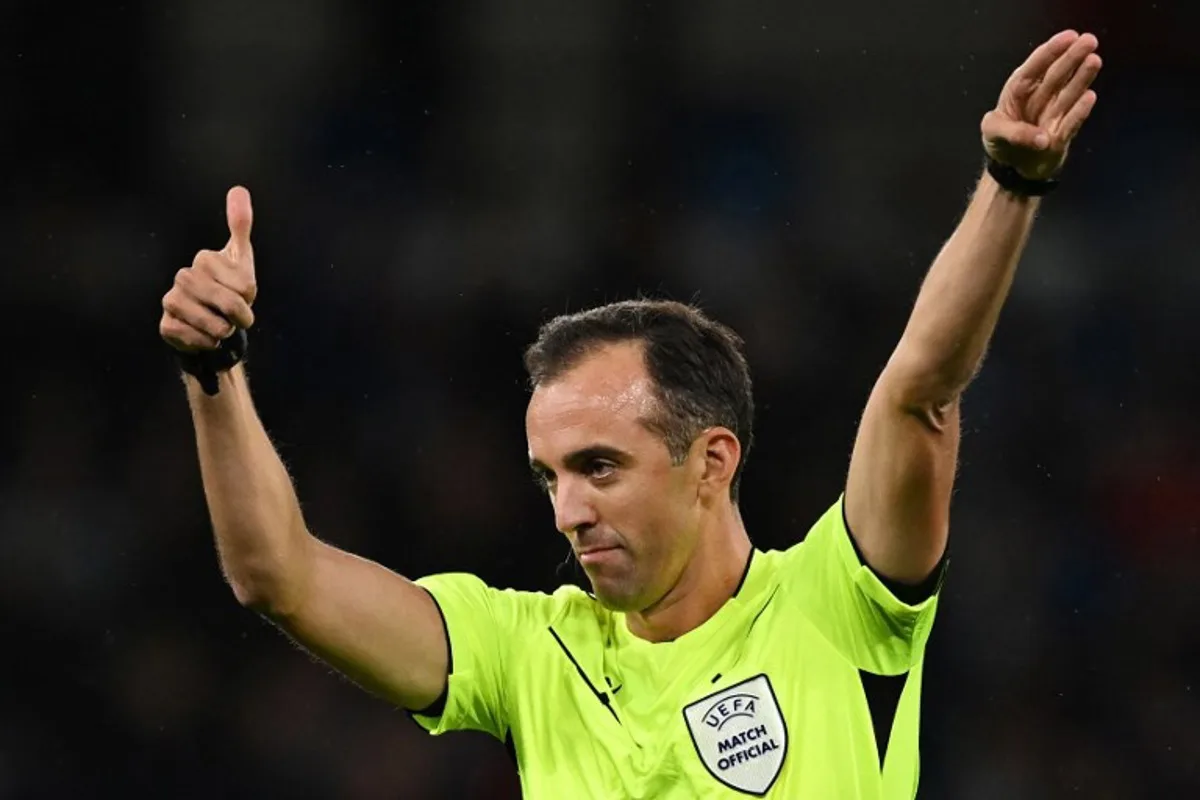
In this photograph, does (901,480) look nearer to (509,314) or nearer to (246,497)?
(246,497)

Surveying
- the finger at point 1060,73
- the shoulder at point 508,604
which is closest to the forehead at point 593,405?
the shoulder at point 508,604

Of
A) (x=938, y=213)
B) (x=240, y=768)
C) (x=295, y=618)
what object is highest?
(x=938, y=213)

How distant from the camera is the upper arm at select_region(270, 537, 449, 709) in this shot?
3666mm

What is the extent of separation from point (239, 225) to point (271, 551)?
586 millimetres

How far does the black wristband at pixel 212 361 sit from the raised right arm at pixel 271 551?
2cm

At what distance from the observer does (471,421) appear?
26.3 feet

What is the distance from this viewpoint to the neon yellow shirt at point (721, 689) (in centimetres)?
355

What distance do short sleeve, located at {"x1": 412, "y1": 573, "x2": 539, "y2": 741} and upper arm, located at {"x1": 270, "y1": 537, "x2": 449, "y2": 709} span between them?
3 centimetres

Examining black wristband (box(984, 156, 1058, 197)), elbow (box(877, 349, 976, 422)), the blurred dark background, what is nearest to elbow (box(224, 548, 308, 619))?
elbow (box(877, 349, 976, 422))

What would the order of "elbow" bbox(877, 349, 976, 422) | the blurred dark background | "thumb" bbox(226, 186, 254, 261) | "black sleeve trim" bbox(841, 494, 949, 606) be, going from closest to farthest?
"elbow" bbox(877, 349, 976, 422) → "thumb" bbox(226, 186, 254, 261) → "black sleeve trim" bbox(841, 494, 949, 606) → the blurred dark background

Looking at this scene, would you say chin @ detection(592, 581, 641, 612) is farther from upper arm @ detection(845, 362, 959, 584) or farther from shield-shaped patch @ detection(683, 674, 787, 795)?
upper arm @ detection(845, 362, 959, 584)

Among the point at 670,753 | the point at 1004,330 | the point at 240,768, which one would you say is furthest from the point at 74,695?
the point at 670,753

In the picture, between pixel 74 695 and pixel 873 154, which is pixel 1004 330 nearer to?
pixel 873 154

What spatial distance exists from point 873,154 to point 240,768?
146 inches
